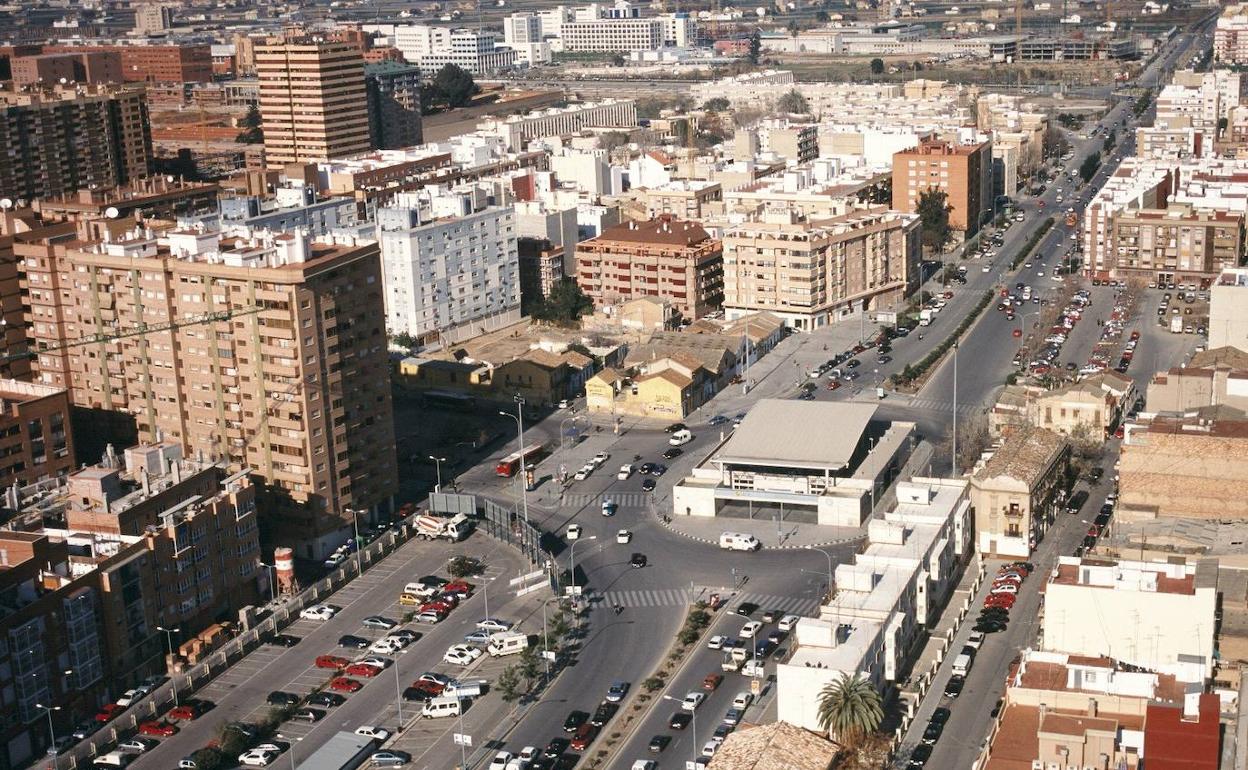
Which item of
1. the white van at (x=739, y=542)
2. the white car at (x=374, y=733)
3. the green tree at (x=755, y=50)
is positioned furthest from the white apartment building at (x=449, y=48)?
the white car at (x=374, y=733)

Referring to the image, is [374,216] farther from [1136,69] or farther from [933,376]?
[1136,69]

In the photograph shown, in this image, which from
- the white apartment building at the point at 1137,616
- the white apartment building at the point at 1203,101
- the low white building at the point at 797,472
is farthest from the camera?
the white apartment building at the point at 1203,101

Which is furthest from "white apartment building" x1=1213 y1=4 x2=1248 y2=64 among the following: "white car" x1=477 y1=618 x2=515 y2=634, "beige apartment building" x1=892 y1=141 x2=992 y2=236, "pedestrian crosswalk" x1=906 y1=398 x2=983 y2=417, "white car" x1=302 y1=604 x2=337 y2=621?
"white car" x1=302 y1=604 x2=337 y2=621

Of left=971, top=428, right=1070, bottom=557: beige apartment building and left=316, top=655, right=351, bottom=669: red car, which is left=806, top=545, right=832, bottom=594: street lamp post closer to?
left=971, top=428, right=1070, bottom=557: beige apartment building

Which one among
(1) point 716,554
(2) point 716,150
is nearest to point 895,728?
(1) point 716,554

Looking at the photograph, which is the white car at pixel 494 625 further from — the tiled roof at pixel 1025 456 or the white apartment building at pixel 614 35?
the white apartment building at pixel 614 35

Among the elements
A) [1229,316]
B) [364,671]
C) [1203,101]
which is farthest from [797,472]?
[1203,101]
